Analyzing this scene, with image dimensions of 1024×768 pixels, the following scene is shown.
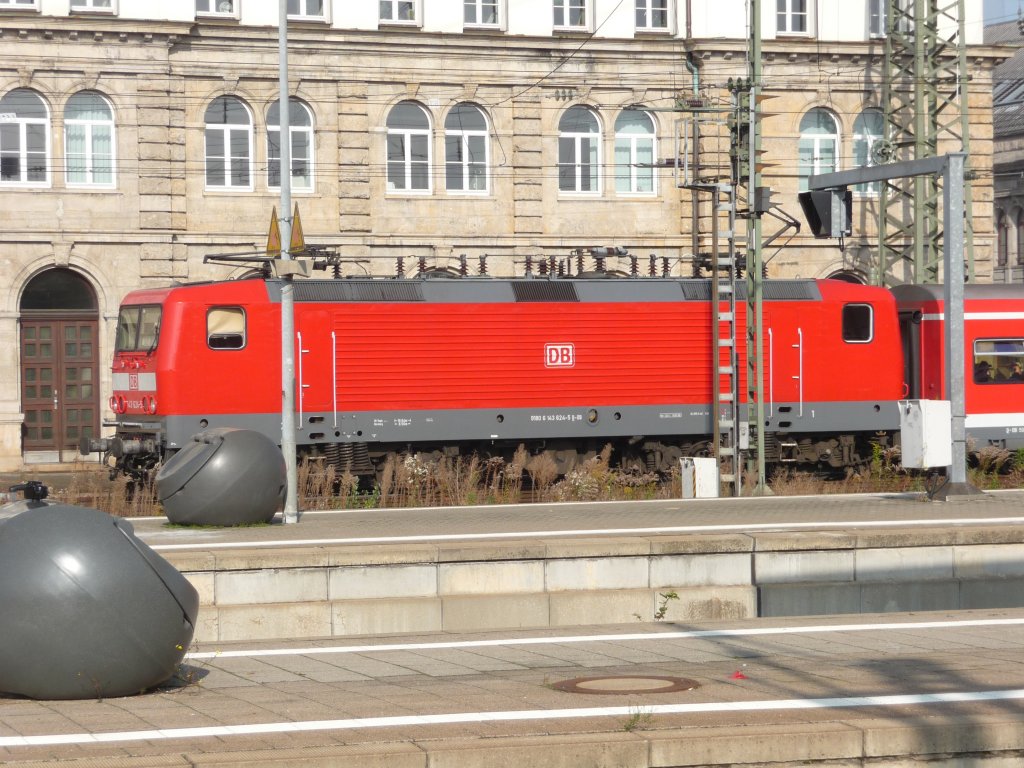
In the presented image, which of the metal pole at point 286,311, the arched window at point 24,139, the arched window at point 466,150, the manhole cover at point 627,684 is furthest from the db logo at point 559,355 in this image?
the manhole cover at point 627,684

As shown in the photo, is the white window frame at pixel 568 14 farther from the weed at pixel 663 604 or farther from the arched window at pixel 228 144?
the weed at pixel 663 604

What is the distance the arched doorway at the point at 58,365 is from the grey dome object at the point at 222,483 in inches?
684

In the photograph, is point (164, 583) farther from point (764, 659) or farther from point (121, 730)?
point (764, 659)

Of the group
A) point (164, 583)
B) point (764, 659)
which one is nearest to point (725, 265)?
point (764, 659)

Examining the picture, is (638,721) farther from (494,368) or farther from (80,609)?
(494,368)

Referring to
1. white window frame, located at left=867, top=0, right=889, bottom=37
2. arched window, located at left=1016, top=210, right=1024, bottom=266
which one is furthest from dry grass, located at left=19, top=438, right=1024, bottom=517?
arched window, located at left=1016, top=210, right=1024, bottom=266

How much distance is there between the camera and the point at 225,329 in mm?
25016

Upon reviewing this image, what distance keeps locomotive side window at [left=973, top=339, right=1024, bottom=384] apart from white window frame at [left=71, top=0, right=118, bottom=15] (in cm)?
1868

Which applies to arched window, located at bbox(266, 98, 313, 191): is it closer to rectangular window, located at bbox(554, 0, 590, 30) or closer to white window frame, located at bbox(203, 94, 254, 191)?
white window frame, located at bbox(203, 94, 254, 191)

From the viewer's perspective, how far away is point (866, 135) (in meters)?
38.8

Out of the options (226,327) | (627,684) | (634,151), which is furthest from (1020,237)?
(627,684)

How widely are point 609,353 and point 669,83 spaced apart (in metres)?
12.4

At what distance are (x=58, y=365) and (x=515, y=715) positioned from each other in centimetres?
2781

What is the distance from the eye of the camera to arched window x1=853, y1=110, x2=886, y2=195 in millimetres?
38750
